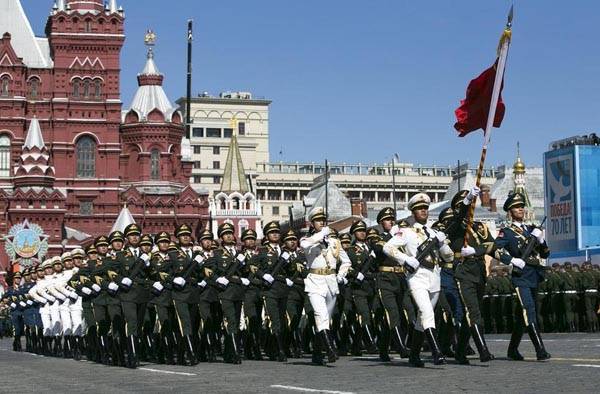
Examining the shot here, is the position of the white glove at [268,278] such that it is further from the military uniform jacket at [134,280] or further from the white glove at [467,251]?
the white glove at [467,251]

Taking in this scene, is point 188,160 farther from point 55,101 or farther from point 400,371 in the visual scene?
point 400,371

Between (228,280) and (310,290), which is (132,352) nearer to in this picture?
(228,280)

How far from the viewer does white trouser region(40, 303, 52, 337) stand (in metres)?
27.0

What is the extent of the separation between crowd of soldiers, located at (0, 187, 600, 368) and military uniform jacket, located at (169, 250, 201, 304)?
1 cm

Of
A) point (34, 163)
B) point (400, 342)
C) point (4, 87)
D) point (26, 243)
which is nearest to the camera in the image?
point (400, 342)

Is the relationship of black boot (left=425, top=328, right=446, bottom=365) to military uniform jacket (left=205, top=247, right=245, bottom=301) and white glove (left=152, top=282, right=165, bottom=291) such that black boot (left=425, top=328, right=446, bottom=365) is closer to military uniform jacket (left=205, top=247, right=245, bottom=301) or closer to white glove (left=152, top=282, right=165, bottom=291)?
military uniform jacket (left=205, top=247, right=245, bottom=301)

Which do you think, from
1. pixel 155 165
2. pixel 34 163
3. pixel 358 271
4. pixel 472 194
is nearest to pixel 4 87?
pixel 34 163

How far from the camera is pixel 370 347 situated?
18.4m

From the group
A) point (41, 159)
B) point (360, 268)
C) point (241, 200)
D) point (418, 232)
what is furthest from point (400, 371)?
point (241, 200)

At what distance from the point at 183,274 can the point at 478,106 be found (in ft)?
16.3

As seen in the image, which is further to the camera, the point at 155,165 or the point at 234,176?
the point at 234,176

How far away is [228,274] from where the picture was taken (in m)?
18.3

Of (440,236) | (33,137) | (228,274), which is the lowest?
(228,274)

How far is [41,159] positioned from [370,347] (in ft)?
226
